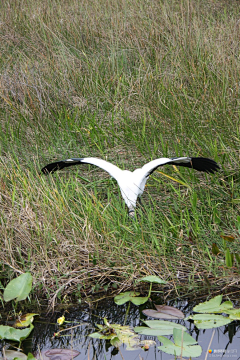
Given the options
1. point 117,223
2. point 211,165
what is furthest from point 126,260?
point 211,165

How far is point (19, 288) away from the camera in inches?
84.0

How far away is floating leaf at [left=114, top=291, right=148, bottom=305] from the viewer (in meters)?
2.13

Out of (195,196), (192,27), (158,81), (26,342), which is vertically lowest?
(26,342)

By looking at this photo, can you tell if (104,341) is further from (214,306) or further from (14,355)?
(214,306)

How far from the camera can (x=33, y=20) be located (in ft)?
17.8

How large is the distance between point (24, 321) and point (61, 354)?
1.13 ft

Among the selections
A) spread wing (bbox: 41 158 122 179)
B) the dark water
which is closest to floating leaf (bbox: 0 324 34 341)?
the dark water

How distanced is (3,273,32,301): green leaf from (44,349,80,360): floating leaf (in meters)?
0.37

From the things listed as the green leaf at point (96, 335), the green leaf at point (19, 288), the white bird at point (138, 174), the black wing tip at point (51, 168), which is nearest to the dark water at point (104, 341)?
the green leaf at point (96, 335)

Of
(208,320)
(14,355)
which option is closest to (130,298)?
(208,320)

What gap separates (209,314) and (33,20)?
458cm

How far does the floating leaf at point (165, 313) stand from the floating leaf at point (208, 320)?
0.06 m

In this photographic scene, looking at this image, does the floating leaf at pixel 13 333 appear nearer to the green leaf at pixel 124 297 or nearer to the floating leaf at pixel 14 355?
the floating leaf at pixel 14 355

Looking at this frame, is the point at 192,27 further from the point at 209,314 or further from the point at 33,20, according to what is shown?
the point at 209,314
